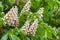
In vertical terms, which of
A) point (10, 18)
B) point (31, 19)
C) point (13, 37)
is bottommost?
point (13, 37)

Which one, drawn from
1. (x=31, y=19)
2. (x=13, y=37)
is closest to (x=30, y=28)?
(x=13, y=37)

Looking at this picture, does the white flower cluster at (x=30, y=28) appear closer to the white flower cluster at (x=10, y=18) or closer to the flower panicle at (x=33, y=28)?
the flower panicle at (x=33, y=28)

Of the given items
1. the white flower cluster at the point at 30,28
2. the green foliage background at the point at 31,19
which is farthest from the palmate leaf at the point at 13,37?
the white flower cluster at the point at 30,28

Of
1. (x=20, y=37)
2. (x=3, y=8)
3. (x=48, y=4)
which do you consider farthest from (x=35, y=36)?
(x=48, y=4)

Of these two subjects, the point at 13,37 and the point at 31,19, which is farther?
the point at 31,19

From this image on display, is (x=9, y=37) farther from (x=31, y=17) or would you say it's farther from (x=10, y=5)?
(x=10, y=5)

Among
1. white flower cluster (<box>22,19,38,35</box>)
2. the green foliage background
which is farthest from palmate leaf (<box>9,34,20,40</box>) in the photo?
white flower cluster (<box>22,19,38,35</box>)

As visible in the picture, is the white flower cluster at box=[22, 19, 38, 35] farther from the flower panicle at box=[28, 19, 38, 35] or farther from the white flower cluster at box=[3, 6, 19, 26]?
the white flower cluster at box=[3, 6, 19, 26]

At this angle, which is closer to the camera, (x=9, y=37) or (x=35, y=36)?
(x=9, y=37)

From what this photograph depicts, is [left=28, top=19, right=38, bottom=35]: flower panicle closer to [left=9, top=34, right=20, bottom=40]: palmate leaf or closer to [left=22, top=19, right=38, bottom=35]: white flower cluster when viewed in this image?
[left=22, top=19, right=38, bottom=35]: white flower cluster

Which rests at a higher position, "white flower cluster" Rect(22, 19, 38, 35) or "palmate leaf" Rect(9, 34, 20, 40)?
"white flower cluster" Rect(22, 19, 38, 35)

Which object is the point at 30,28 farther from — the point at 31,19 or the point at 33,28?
the point at 31,19
